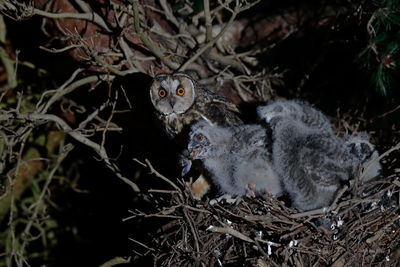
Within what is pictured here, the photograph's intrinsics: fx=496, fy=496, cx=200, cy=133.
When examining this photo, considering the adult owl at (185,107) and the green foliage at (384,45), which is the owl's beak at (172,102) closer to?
the adult owl at (185,107)

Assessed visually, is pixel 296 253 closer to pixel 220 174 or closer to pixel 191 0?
pixel 220 174

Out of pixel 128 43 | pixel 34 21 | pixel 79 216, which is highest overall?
pixel 34 21

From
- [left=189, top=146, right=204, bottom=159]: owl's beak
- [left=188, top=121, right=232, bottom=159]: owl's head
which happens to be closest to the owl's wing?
[left=188, top=121, right=232, bottom=159]: owl's head

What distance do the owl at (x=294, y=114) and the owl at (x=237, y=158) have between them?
10 cm

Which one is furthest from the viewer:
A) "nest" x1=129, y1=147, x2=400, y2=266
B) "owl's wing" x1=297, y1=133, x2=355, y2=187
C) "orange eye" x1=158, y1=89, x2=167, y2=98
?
"orange eye" x1=158, y1=89, x2=167, y2=98

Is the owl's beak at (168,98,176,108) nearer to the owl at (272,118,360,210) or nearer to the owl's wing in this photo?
the owl at (272,118,360,210)

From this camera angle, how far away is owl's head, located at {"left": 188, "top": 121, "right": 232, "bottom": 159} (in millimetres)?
2912

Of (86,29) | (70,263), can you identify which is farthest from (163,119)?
(70,263)

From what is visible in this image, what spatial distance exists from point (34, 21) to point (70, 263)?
7.49 feet

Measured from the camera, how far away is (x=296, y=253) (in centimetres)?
262

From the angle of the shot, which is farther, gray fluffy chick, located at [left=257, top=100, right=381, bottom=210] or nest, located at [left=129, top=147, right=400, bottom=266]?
gray fluffy chick, located at [left=257, top=100, right=381, bottom=210]

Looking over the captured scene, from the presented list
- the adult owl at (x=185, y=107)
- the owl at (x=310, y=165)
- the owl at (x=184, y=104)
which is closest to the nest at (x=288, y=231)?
the owl at (x=310, y=165)

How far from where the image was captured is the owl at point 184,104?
10.3 feet

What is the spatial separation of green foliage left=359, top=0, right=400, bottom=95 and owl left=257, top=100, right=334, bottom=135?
1.80 ft
